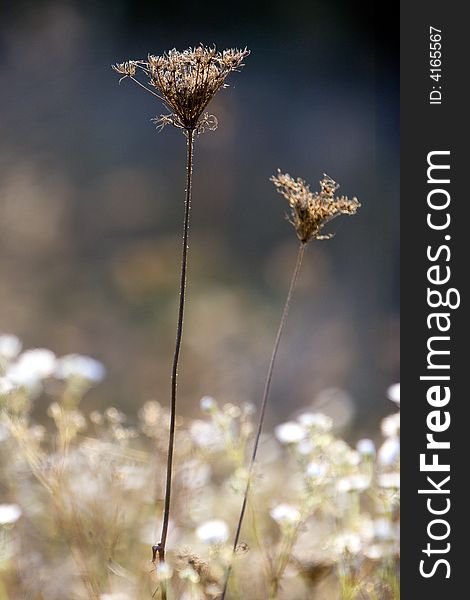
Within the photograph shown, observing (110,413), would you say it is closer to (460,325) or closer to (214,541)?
(214,541)

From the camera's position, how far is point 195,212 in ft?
7.15

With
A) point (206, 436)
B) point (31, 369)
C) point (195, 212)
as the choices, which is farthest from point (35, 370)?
point (195, 212)

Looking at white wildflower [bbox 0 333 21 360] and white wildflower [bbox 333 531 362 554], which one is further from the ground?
white wildflower [bbox 0 333 21 360]

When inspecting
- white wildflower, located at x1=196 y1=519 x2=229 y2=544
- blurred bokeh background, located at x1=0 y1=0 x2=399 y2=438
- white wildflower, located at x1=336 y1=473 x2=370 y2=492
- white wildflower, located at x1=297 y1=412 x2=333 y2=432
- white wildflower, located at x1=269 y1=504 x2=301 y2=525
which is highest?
blurred bokeh background, located at x1=0 y1=0 x2=399 y2=438

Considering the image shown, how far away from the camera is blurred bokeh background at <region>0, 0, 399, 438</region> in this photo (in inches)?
77.5

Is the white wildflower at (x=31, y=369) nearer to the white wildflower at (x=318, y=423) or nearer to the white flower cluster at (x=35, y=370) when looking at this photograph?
the white flower cluster at (x=35, y=370)

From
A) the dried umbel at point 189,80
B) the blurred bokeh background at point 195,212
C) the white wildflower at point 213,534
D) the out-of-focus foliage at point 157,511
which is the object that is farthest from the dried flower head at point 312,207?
the blurred bokeh background at point 195,212

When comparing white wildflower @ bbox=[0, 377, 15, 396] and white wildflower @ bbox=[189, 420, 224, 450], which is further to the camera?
white wildflower @ bbox=[189, 420, 224, 450]

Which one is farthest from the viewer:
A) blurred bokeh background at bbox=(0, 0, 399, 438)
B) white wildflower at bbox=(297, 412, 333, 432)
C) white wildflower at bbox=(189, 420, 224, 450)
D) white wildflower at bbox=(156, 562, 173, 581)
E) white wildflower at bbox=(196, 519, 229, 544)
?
blurred bokeh background at bbox=(0, 0, 399, 438)

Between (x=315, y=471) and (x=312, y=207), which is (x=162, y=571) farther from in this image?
(x=312, y=207)

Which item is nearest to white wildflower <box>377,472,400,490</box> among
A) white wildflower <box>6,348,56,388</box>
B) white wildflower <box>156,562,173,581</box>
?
white wildflower <box>156,562,173,581</box>

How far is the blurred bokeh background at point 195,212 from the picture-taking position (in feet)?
6.46

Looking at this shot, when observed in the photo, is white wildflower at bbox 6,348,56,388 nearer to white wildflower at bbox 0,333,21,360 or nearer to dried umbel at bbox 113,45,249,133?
white wildflower at bbox 0,333,21,360

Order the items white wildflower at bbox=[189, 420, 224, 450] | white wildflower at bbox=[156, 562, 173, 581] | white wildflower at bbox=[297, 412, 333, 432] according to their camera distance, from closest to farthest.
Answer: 1. white wildflower at bbox=[156, 562, 173, 581]
2. white wildflower at bbox=[297, 412, 333, 432]
3. white wildflower at bbox=[189, 420, 224, 450]
